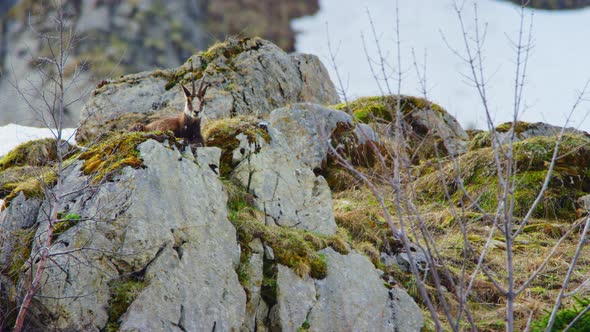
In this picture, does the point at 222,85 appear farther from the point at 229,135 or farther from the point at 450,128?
the point at 450,128

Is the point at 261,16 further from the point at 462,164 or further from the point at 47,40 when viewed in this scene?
→ the point at 462,164

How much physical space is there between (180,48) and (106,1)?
0.97m

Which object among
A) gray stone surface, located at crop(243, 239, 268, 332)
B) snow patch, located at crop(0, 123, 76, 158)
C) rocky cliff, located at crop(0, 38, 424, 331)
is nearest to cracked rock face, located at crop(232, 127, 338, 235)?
rocky cliff, located at crop(0, 38, 424, 331)

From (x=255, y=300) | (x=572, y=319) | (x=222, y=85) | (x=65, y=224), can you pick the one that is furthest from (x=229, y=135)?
(x=572, y=319)

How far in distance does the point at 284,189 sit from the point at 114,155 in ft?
7.33

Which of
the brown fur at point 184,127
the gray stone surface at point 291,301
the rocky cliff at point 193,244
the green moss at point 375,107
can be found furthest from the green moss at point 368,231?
the green moss at point 375,107

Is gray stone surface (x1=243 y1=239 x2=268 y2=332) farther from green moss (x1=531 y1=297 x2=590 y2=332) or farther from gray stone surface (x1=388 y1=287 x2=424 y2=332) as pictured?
green moss (x1=531 y1=297 x2=590 y2=332)

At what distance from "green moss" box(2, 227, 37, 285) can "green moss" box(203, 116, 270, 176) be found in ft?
7.94

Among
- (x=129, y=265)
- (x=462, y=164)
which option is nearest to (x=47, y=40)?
(x=129, y=265)

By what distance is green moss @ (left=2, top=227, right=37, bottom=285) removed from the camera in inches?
191

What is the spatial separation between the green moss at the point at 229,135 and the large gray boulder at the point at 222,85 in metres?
2.47

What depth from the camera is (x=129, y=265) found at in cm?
498

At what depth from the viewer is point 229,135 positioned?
726 centimetres

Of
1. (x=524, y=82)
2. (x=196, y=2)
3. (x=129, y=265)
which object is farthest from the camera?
(x=196, y=2)
